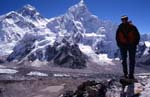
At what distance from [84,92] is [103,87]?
1156mm

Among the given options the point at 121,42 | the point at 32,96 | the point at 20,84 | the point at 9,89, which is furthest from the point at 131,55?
the point at 20,84

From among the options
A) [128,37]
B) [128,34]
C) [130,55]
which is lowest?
[130,55]

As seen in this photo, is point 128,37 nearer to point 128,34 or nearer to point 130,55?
point 128,34

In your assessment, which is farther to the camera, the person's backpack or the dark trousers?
the dark trousers

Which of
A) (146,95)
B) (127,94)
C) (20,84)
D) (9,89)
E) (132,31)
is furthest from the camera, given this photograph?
(20,84)

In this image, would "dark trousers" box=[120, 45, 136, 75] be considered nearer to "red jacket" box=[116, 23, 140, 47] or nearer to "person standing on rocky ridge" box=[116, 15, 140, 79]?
"person standing on rocky ridge" box=[116, 15, 140, 79]

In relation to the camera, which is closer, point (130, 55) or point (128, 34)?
point (128, 34)

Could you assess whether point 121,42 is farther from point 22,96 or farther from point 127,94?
point 22,96

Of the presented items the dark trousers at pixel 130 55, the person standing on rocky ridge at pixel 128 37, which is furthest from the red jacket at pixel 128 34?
the dark trousers at pixel 130 55

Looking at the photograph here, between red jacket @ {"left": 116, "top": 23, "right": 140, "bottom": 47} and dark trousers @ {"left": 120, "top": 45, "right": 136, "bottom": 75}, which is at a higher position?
red jacket @ {"left": 116, "top": 23, "right": 140, "bottom": 47}

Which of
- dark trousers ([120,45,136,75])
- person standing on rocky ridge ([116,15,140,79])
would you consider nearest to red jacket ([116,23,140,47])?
person standing on rocky ridge ([116,15,140,79])

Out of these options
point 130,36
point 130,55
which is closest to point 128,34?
point 130,36

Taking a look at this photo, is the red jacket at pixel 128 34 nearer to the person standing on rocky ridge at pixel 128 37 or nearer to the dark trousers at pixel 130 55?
the person standing on rocky ridge at pixel 128 37

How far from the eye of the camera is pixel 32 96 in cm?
7525
